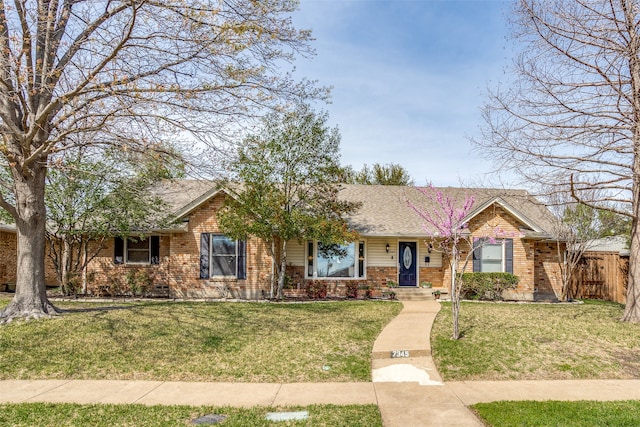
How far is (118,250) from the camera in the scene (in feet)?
58.5

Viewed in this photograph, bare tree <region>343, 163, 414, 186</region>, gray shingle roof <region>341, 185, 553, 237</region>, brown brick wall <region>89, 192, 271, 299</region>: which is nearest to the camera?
brown brick wall <region>89, 192, 271, 299</region>

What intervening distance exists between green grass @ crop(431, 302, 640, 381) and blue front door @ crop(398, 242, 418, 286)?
550 centimetres

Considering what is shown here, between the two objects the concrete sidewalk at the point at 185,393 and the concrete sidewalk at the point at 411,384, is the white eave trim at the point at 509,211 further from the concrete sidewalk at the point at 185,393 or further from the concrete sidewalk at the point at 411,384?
the concrete sidewalk at the point at 185,393

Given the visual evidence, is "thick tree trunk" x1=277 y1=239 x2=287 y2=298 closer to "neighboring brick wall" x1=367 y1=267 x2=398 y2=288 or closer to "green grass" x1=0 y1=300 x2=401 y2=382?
"green grass" x1=0 y1=300 x2=401 y2=382

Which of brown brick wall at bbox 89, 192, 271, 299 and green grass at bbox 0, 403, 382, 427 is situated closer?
green grass at bbox 0, 403, 382, 427

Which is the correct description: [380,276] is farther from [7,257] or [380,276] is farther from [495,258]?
[7,257]

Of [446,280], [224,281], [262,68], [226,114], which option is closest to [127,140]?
[226,114]

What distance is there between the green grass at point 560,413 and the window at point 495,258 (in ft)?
37.4

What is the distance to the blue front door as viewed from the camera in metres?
18.0

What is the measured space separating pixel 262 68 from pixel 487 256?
11940mm

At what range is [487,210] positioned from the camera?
57.8ft

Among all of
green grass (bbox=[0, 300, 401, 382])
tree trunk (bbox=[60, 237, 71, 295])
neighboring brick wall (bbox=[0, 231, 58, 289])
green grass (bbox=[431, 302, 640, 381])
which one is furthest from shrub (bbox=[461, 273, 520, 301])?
neighboring brick wall (bbox=[0, 231, 58, 289])

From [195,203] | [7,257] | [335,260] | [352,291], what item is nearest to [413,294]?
[352,291]

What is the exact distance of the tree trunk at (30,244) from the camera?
10711 mm
